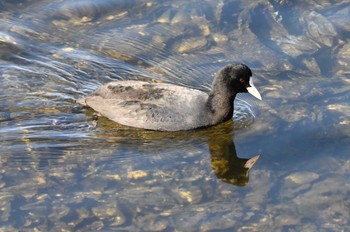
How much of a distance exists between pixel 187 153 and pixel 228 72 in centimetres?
140

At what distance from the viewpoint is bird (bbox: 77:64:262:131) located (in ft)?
33.0

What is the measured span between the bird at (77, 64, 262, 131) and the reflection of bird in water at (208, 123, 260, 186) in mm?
418

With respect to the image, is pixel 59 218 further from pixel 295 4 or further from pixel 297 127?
pixel 295 4

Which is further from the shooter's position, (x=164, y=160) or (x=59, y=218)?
(x=164, y=160)

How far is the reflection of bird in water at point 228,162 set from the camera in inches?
355

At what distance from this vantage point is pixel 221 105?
33.5 ft

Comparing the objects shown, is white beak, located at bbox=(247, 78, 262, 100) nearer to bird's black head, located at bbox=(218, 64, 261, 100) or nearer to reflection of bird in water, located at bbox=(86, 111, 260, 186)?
bird's black head, located at bbox=(218, 64, 261, 100)

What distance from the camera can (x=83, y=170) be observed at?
29.4 ft

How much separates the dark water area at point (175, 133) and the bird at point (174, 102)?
0.18 metres

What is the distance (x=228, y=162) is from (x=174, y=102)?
1233 millimetres

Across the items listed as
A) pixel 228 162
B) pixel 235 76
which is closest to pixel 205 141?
pixel 228 162

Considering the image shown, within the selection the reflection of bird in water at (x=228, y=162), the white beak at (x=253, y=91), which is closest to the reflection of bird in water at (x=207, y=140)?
the reflection of bird in water at (x=228, y=162)

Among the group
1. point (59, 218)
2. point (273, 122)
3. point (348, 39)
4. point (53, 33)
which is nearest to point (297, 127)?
point (273, 122)

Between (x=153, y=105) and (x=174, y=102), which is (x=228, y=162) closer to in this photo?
(x=174, y=102)
